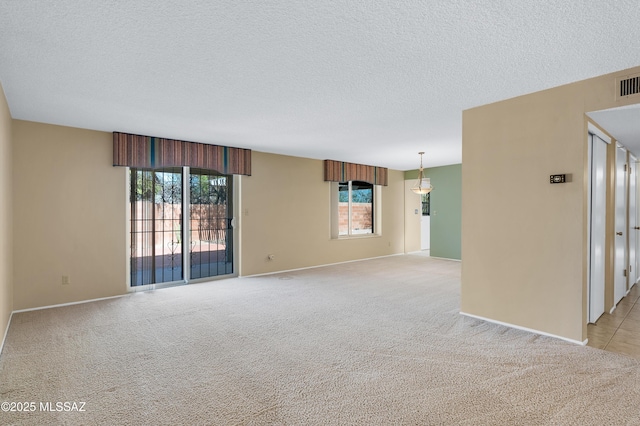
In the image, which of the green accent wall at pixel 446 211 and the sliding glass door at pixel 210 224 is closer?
the sliding glass door at pixel 210 224

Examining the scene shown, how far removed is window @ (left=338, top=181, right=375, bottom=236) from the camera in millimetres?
8117

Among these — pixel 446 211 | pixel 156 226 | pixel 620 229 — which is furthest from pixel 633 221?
pixel 156 226

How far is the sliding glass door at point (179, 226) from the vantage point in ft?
17.0

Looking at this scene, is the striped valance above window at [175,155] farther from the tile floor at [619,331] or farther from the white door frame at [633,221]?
the white door frame at [633,221]

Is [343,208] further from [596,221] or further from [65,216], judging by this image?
[65,216]

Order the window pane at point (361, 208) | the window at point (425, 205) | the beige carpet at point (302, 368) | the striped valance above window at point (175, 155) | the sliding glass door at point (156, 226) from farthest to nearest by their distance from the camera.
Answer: the window at point (425, 205)
the window pane at point (361, 208)
the sliding glass door at point (156, 226)
the striped valance above window at point (175, 155)
the beige carpet at point (302, 368)

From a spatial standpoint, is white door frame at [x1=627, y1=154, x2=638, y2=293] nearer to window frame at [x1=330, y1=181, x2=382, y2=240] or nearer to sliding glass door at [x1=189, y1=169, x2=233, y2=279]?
window frame at [x1=330, y1=181, x2=382, y2=240]

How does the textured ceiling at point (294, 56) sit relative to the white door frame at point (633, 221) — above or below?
above

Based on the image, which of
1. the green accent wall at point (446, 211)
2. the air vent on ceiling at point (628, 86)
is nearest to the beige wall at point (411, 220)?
the green accent wall at point (446, 211)

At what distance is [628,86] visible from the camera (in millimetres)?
2744

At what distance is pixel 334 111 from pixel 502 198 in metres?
2.18

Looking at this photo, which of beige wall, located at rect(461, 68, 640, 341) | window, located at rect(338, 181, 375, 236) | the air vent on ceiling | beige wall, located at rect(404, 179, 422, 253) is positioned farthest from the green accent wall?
the air vent on ceiling

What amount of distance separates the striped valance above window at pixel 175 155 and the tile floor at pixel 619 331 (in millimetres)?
5524

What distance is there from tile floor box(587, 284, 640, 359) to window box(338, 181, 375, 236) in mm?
5145
